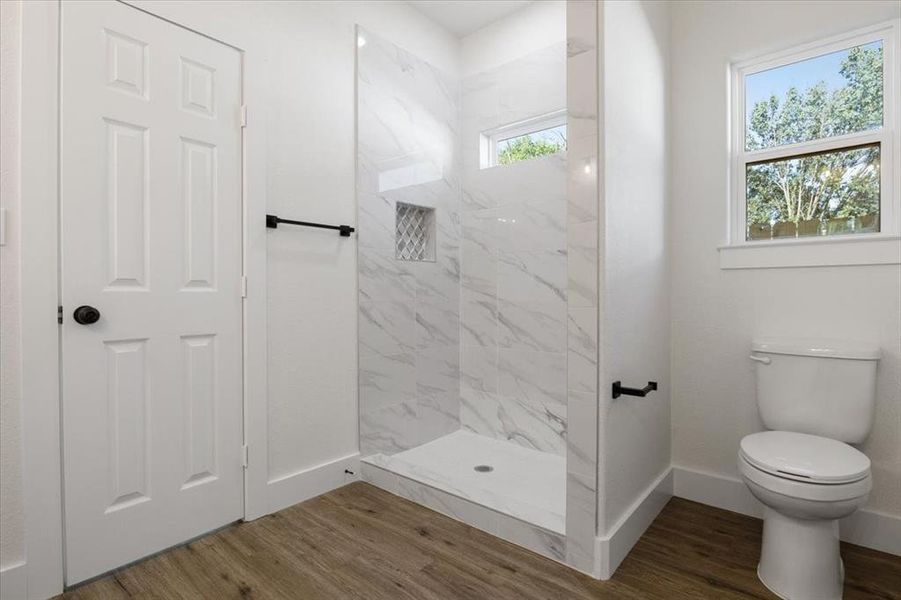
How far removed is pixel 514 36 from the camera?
9.54 feet

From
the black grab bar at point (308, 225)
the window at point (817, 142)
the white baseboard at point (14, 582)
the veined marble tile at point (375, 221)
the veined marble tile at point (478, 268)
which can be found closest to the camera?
the white baseboard at point (14, 582)

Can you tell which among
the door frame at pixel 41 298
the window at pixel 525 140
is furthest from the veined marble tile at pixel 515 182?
the door frame at pixel 41 298

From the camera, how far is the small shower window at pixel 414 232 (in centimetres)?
285

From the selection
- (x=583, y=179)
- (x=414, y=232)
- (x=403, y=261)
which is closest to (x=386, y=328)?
(x=403, y=261)

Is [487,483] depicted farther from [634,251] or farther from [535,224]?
[535,224]

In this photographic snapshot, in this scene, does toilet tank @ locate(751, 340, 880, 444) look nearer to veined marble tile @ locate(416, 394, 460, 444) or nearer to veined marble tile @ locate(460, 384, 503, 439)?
veined marble tile @ locate(460, 384, 503, 439)

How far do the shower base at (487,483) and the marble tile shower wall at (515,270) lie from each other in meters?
0.19

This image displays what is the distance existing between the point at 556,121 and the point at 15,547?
308 cm

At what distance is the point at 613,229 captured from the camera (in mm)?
1713

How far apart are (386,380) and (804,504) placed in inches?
75.6

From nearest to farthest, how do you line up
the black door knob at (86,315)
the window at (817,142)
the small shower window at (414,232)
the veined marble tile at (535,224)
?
the black door knob at (86,315) → the window at (817,142) → the veined marble tile at (535,224) → the small shower window at (414,232)

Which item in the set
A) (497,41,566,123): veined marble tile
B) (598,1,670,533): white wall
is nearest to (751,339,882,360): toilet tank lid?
(598,1,670,533): white wall

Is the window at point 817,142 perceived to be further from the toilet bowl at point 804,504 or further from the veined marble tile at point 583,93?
the veined marble tile at point 583,93

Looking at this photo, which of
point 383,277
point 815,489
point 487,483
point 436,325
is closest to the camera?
point 815,489
